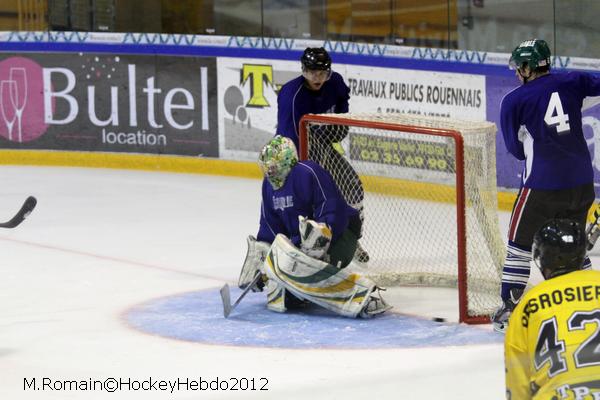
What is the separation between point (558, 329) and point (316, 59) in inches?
143

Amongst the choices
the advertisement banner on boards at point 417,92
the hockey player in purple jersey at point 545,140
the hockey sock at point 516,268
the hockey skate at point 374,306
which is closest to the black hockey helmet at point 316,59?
the hockey skate at point 374,306

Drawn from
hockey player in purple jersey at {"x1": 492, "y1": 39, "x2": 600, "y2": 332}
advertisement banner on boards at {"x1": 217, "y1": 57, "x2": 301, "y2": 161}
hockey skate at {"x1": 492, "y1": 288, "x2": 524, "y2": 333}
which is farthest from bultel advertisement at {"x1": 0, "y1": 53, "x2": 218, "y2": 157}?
hockey player in purple jersey at {"x1": 492, "y1": 39, "x2": 600, "y2": 332}

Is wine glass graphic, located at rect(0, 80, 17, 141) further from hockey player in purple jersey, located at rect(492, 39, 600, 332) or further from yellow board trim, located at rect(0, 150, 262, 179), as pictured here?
hockey player in purple jersey, located at rect(492, 39, 600, 332)

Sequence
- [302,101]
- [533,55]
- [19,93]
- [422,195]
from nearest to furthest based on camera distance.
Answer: [533,55] → [302,101] → [422,195] → [19,93]

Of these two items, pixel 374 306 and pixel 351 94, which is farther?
pixel 351 94

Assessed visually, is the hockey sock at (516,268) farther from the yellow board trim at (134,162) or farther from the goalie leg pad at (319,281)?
the yellow board trim at (134,162)

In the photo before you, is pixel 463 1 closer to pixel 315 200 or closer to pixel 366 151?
A: pixel 366 151

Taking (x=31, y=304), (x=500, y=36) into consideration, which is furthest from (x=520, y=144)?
(x=500, y=36)

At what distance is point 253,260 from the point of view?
5.63m

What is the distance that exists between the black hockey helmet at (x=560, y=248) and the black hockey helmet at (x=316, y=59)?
347 cm

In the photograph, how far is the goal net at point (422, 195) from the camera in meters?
5.43

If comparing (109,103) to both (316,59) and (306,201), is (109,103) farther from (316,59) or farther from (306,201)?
(306,201)

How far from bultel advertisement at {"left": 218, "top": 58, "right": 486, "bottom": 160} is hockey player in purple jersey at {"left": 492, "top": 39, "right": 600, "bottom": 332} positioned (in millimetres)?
3289

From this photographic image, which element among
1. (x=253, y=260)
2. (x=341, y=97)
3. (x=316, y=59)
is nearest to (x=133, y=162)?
(x=341, y=97)
